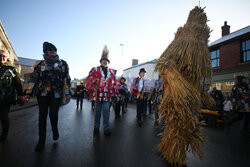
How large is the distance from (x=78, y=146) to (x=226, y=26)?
18839mm

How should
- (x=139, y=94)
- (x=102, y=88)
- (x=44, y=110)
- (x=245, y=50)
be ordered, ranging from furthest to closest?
(x=245, y=50)
(x=139, y=94)
(x=102, y=88)
(x=44, y=110)

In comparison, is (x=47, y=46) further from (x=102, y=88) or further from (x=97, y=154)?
(x=97, y=154)

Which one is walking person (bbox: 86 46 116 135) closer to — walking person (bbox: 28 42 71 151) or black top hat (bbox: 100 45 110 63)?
black top hat (bbox: 100 45 110 63)

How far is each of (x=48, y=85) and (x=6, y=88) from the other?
100 cm

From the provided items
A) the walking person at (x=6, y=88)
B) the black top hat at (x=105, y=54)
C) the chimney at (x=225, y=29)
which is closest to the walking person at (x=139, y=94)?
the black top hat at (x=105, y=54)

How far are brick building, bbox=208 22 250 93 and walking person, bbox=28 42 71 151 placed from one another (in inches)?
424

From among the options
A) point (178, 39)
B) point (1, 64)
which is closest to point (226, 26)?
point (178, 39)

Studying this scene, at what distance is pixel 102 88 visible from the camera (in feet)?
11.9

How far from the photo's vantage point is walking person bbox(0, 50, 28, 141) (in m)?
2.71

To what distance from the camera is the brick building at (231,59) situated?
10.4 meters

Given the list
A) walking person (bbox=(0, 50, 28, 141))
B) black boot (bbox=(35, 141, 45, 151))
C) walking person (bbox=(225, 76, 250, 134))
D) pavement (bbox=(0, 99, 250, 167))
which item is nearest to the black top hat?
walking person (bbox=(0, 50, 28, 141))

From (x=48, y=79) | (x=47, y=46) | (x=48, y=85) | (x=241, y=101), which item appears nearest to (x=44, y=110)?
(x=48, y=85)

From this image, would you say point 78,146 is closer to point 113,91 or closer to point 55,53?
point 113,91

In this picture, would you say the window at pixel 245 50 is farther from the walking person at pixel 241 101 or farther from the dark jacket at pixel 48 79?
the dark jacket at pixel 48 79
